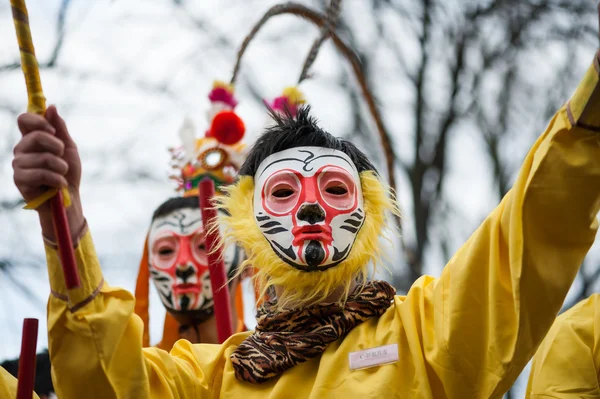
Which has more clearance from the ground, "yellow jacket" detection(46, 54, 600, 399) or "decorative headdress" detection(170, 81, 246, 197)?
"decorative headdress" detection(170, 81, 246, 197)

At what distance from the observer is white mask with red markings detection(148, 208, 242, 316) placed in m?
6.27

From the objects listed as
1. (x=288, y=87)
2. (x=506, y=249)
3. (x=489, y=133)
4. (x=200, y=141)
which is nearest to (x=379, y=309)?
(x=506, y=249)

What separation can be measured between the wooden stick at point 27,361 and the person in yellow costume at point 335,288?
0.16 m

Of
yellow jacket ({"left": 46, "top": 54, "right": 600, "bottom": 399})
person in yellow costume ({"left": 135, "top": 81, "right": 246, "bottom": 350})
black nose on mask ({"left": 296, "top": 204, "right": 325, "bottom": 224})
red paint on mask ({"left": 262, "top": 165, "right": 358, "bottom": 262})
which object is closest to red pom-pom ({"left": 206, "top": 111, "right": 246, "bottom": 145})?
person in yellow costume ({"left": 135, "top": 81, "right": 246, "bottom": 350})

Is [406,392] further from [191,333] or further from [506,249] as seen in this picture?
[191,333]

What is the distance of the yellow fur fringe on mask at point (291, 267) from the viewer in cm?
384

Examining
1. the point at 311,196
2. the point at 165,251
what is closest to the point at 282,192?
the point at 311,196

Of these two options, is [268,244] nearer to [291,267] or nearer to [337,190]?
[291,267]

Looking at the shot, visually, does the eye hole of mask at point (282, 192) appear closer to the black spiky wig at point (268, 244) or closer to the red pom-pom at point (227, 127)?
the black spiky wig at point (268, 244)

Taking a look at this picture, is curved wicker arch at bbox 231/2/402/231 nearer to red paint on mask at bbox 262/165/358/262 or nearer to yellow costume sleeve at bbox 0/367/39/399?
red paint on mask at bbox 262/165/358/262

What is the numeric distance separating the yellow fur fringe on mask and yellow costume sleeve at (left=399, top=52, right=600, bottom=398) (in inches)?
16.5

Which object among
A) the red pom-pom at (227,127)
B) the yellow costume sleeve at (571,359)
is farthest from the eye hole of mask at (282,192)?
the red pom-pom at (227,127)

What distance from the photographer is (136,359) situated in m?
3.40

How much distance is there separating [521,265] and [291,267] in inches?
38.0
